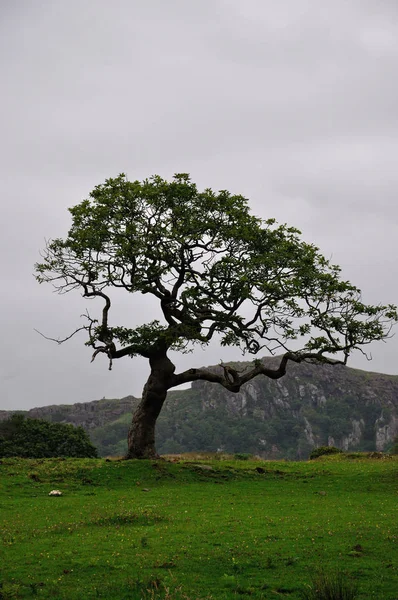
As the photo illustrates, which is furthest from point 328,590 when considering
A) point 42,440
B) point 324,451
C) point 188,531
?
point 324,451

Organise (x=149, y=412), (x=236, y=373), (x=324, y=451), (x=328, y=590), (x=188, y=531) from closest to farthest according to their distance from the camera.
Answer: (x=328, y=590) → (x=188, y=531) → (x=149, y=412) → (x=236, y=373) → (x=324, y=451)

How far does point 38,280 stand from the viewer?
137 feet

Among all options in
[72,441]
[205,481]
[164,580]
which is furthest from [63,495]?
[72,441]

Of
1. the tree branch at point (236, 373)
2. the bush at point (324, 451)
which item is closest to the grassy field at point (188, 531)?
the tree branch at point (236, 373)

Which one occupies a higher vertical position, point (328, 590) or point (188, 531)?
point (328, 590)

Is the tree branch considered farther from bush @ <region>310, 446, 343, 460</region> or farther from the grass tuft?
the grass tuft

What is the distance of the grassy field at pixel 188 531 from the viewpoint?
50.1ft

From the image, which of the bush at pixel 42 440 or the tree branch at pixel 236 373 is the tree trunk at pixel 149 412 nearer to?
the tree branch at pixel 236 373

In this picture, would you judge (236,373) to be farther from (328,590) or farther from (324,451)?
(328,590)

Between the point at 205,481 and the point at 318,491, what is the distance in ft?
22.0

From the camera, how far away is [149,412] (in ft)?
133

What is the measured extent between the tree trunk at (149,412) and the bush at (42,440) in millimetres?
14174

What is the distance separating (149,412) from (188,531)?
19628 millimetres

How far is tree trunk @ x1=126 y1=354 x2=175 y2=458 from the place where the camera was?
40.5 metres
